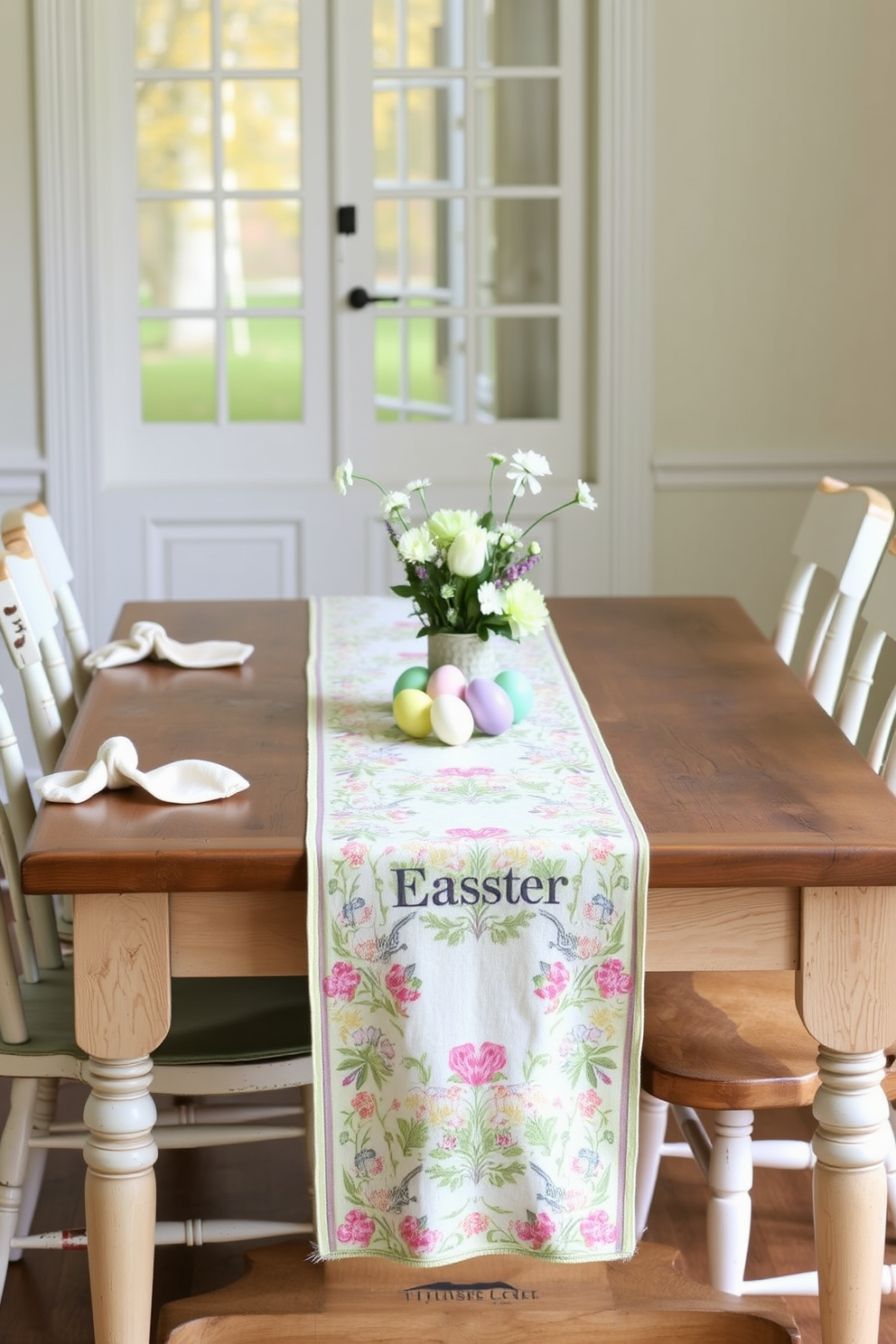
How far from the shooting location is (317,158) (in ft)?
13.2

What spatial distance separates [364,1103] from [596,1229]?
0.90 ft

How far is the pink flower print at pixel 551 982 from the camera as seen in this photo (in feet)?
5.05

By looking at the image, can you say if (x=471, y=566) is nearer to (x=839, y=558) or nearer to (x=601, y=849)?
(x=601, y=849)

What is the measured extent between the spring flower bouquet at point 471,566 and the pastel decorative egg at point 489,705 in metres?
0.07

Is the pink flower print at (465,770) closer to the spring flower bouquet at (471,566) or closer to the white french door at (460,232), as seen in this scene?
the spring flower bouquet at (471,566)

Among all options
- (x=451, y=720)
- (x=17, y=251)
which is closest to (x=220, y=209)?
(x=17, y=251)

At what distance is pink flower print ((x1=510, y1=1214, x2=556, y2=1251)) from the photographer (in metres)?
1.58

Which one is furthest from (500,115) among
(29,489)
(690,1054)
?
(690,1054)

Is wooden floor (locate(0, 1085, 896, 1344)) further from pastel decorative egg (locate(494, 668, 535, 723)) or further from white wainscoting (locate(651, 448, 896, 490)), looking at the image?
white wainscoting (locate(651, 448, 896, 490))

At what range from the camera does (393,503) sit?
1901 mm

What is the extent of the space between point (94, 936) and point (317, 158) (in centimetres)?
297

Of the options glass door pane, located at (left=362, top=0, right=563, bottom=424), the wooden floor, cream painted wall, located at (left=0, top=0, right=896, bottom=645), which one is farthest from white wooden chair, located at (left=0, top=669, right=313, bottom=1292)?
glass door pane, located at (left=362, top=0, right=563, bottom=424)

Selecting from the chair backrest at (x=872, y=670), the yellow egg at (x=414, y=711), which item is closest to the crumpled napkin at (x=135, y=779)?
the yellow egg at (x=414, y=711)

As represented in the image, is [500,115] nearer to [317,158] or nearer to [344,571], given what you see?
[317,158]
